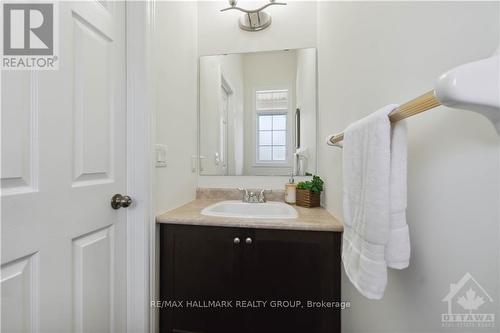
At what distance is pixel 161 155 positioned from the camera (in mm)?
1120

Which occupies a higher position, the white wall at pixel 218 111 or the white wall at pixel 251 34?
the white wall at pixel 251 34

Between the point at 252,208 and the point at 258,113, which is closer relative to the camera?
the point at 252,208

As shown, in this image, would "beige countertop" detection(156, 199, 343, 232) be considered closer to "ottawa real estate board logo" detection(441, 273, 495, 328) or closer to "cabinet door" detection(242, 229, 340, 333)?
"cabinet door" detection(242, 229, 340, 333)

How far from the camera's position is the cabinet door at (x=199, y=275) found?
1049 millimetres

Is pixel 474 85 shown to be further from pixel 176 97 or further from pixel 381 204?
pixel 176 97

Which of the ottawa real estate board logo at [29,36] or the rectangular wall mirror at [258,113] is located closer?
the ottawa real estate board logo at [29,36]

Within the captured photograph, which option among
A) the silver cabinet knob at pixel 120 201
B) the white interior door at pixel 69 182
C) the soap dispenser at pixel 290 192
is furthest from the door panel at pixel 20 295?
the soap dispenser at pixel 290 192

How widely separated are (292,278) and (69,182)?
3.21 ft

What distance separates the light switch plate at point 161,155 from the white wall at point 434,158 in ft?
3.09

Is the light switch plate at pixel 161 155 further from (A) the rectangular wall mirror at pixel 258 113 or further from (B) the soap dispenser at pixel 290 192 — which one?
(B) the soap dispenser at pixel 290 192

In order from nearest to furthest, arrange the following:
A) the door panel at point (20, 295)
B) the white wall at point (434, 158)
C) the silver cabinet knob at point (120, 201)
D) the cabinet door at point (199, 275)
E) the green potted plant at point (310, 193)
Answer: the white wall at point (434, 158) < the door panel at point (20, 295) < the silver cabinet knob at point (120, 201) < the cabinet door at point (199, 275) < the green potted plant at point (310, 193)

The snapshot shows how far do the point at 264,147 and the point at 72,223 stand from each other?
3.84ft

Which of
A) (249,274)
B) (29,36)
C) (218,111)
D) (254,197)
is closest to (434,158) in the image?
(249,274)

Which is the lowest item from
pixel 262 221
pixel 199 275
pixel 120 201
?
pixel 199 275
